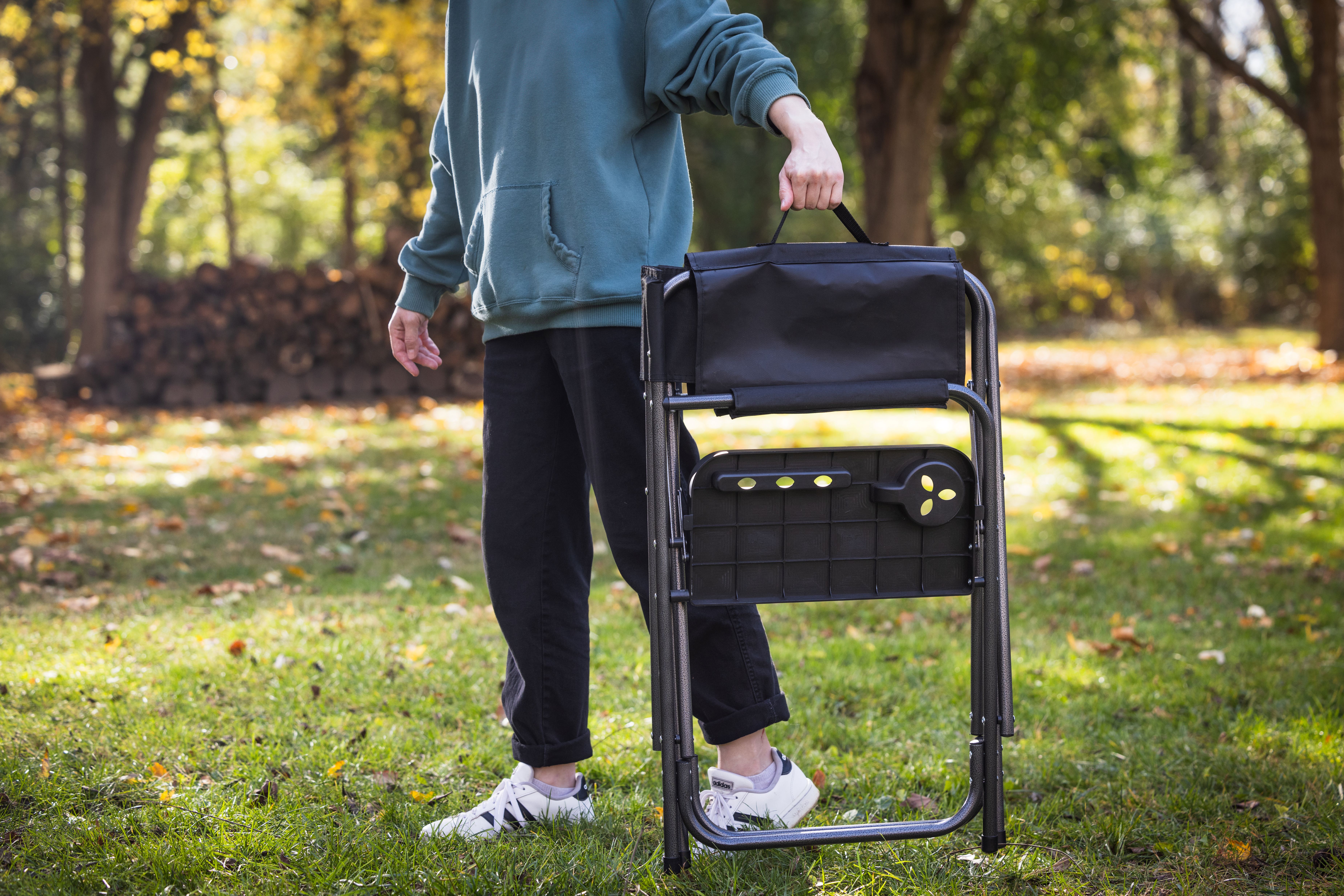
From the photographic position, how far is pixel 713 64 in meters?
1.88

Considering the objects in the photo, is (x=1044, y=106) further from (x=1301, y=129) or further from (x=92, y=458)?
(x=92, y=458)

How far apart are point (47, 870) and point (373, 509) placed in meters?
3.86

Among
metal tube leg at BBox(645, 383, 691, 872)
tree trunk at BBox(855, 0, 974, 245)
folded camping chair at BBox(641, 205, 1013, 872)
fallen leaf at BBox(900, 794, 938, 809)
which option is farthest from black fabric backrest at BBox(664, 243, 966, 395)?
tree trunk at BBox(855, 0, 974, 245)

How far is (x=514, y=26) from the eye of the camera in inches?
80.9

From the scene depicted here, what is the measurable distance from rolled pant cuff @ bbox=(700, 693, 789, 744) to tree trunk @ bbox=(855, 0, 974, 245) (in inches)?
330

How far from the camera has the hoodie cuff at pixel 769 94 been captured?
1.77 meters

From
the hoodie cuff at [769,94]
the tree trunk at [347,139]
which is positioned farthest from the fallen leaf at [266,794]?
the tree trunk at [347,139]

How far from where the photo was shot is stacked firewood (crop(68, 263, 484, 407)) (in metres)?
11.4

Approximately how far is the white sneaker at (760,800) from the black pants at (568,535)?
11 cm

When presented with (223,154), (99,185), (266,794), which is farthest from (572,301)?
(223,154)

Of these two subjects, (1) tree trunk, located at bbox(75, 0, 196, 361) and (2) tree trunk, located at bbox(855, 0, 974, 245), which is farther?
(1) tree trunk, located at bbox(75, 0, 196, 361)

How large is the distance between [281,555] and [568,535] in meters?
2.97

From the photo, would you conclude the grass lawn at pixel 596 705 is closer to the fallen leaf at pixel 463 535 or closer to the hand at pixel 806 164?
the fallen leaf at pixel 463 535

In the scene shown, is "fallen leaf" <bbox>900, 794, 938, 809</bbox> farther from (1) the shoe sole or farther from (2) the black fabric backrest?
(2) the black fabric backrest
